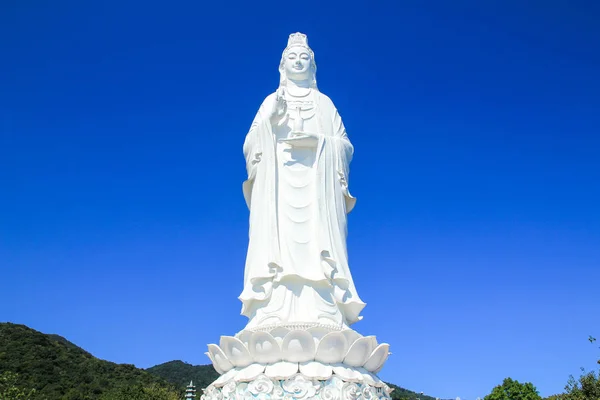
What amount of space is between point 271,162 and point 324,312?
2768mm

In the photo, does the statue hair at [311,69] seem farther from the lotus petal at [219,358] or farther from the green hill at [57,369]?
the green hill at [57,369]

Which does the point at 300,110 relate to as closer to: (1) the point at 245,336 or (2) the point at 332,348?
(1) the point at 245,336

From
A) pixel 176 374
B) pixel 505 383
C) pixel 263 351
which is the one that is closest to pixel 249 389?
pixel 263 351

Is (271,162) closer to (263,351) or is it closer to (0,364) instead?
(263,351)

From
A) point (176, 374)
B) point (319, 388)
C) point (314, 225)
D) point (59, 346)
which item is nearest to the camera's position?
point (319, 388)

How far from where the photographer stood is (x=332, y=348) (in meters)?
7.82

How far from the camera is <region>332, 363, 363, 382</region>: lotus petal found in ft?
25.5

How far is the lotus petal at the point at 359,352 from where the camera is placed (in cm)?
796

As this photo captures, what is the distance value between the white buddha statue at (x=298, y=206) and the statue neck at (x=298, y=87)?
0.02 m

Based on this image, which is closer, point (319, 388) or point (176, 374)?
point (319, 388)

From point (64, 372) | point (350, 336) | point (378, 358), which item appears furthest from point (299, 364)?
point (64, 372)

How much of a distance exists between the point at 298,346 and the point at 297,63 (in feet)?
17.7

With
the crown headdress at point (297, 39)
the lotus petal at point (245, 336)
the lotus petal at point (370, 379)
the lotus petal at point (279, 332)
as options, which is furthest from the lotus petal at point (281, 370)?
the crown headdress at point (297, 39)

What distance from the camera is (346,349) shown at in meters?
7.92
